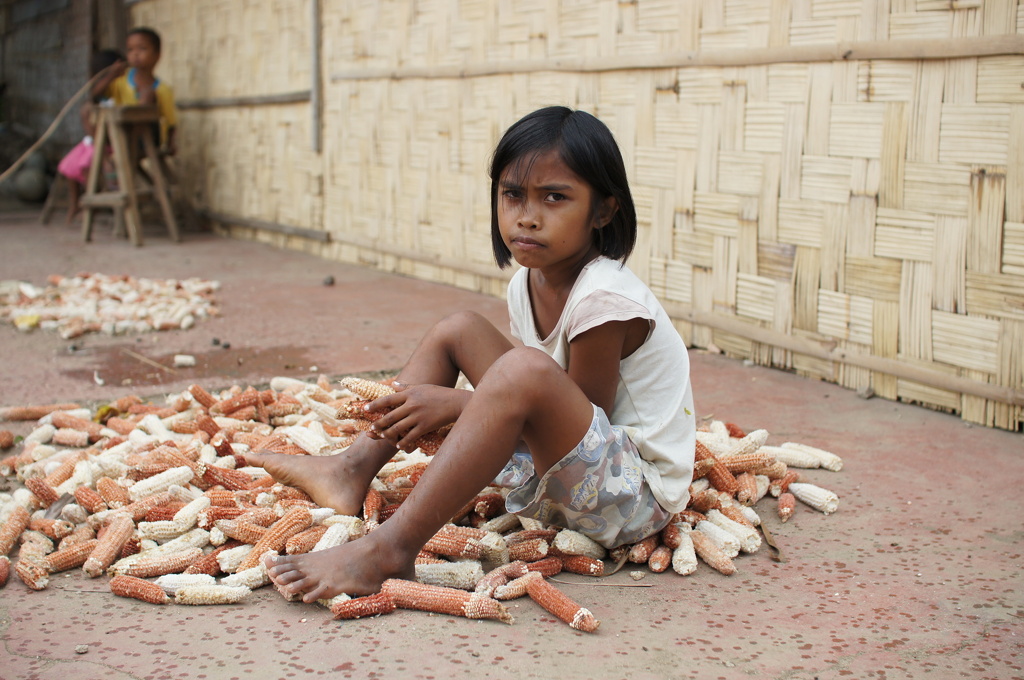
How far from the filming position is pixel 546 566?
234 centimetres

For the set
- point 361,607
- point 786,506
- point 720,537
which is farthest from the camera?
point 786,506

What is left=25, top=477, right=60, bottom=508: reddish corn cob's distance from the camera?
274 cm

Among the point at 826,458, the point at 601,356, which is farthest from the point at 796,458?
the point at 601,356

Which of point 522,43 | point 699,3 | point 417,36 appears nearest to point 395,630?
point 699,3

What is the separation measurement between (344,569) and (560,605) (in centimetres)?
48

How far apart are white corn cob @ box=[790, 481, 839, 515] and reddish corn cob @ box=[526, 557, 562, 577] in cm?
89

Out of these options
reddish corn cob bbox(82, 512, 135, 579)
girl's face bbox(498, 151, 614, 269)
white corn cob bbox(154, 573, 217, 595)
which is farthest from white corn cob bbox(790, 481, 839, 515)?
reddish corn cob bbox(82, 512, 135, 579)

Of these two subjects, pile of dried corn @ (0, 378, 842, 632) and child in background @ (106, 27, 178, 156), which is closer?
pile of dried corn @ (0, 378, 842, 632)

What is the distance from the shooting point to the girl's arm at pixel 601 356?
219cm

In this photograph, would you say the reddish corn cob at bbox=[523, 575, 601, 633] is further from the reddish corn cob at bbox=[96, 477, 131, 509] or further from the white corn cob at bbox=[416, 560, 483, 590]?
the reddish corn cob at bbox=[96, 477, 131, 509]

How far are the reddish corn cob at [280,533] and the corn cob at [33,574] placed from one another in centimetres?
46

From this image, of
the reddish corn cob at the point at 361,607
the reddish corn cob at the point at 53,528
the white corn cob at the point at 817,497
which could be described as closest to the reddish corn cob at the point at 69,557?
the reddish corn cob at the point at 53,528

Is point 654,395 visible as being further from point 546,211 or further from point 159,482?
point 159,482

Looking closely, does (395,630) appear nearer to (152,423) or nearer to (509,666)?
(509,666)
